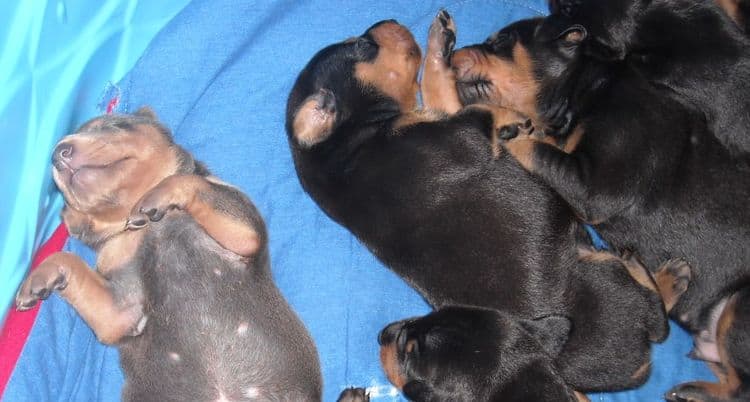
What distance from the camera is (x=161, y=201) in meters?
3.03

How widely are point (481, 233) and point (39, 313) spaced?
194 centimetres

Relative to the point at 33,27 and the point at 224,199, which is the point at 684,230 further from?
the point at 33,27

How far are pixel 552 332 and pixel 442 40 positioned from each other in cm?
151

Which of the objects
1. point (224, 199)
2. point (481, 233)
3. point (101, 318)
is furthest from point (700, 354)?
point (101, 318)

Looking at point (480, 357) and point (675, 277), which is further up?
point (480, 357)

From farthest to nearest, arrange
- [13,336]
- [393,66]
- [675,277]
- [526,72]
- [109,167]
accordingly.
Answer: [526,72] → [393,66] → [675,277] → [13,336] → [109,167]

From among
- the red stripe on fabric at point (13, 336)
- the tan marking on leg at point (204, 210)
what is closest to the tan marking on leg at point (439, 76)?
the tan marking on leg at point (204, 210)

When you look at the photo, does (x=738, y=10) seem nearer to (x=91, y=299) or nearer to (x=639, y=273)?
(x=639, y=273)

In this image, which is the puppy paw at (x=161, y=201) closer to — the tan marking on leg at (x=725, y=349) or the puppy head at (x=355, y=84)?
the puppy head at (x=355, y=84)

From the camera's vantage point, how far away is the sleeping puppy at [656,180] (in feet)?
11.3

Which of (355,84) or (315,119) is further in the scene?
(355,84)

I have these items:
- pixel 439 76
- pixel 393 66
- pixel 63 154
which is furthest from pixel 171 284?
pixel 439 76

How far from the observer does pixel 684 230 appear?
347cm

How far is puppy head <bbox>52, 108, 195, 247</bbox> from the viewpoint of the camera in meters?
3.08
